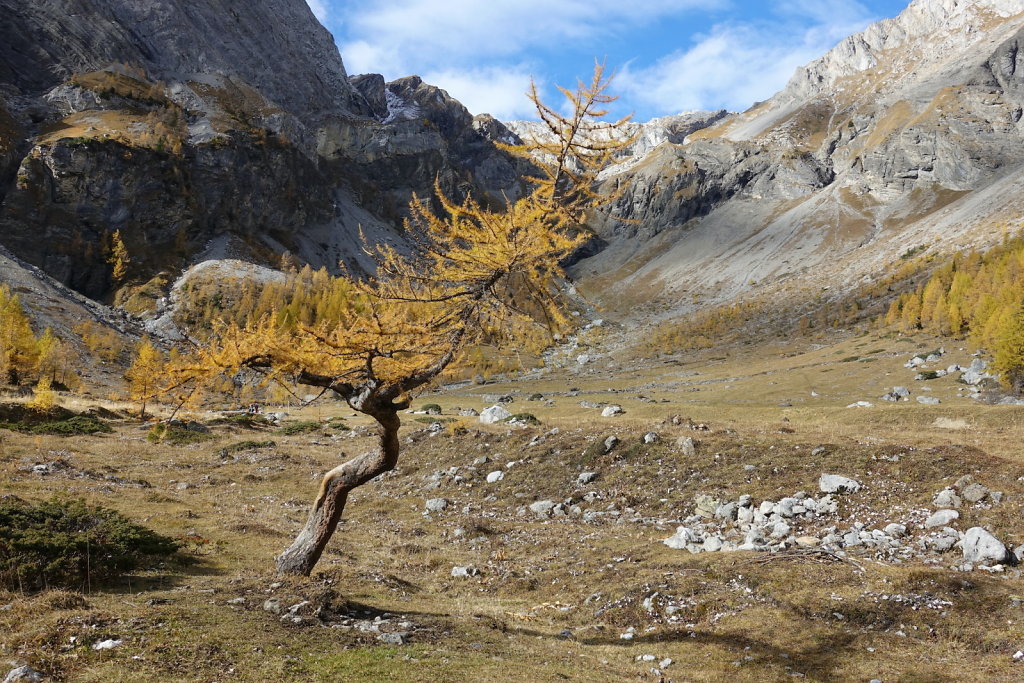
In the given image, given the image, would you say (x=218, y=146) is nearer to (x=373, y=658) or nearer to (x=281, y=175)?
(x=281, y=175)

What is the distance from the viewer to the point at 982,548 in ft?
41.7

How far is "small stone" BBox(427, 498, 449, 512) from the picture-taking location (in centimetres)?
2441

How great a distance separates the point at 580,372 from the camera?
11044cm

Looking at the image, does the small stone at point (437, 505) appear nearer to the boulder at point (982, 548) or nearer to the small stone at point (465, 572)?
the small stone at point (465, 572)

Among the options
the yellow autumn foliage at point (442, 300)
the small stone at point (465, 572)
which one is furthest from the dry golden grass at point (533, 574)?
the yellow autumn foliage at point (442, 300)

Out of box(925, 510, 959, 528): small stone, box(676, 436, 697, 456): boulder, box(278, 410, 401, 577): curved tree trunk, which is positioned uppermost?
box(278, 410, 401, 577): curved tree trunk

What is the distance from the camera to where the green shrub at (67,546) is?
9.83 m

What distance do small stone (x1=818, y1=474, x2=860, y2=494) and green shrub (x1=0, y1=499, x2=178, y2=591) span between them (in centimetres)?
2093

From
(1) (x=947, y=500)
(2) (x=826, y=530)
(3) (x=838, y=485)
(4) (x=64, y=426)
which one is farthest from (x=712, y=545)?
(4) (x=64, y=426)

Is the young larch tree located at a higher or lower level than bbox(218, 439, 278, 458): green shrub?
higher

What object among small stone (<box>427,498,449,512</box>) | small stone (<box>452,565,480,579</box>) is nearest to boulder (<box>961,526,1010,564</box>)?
small stone (<box>452,565,480,579</box>)

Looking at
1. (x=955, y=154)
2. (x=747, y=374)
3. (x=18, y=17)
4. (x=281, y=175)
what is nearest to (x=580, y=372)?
(x=747, y=374)

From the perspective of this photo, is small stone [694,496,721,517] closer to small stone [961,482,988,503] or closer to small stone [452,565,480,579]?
small stone [961,482,988,503]

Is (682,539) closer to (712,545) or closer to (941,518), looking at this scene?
(712,545)
